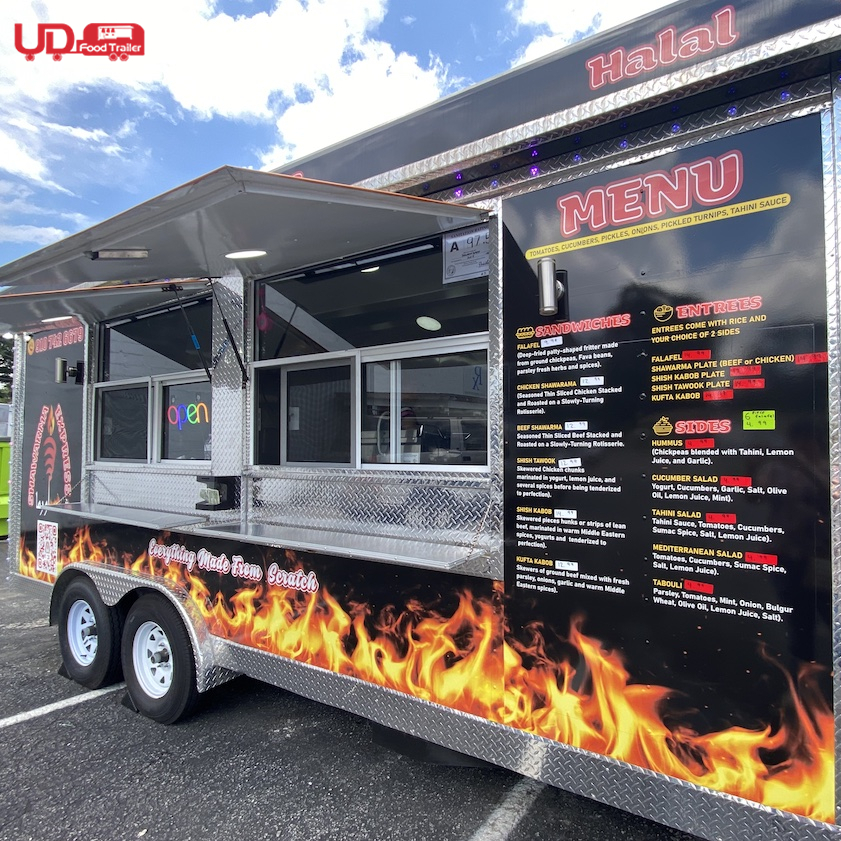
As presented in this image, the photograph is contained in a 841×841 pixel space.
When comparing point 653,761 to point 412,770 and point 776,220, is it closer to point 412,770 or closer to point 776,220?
point 412,770

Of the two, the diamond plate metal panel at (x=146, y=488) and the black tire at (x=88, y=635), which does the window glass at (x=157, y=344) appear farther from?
the black tire at (x=88, y=635)

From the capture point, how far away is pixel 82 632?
171 inches

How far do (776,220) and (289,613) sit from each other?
8.47ft

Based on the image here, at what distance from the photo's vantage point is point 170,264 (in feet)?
10.9

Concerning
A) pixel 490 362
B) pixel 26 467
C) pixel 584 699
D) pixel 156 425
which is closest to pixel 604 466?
pixel 490 362

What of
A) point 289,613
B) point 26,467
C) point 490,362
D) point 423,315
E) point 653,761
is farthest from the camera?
point 26,467

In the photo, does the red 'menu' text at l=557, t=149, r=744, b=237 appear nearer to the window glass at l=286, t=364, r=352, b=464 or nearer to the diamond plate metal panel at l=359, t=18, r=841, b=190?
the diamond plate metal panel at l=359, t=18, r=841, b=190

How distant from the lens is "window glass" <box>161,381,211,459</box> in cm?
404

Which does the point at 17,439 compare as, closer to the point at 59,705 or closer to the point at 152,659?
the point at 59,705

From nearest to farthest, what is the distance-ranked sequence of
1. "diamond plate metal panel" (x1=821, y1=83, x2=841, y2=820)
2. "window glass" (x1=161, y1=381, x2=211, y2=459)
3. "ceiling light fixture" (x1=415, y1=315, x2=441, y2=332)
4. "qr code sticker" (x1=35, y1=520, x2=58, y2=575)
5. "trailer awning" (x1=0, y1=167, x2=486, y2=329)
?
"diamond plate metal panel" (x1=821, y1=83, x2=841, y2=820)
"trailer awning" (x1=0, y1=167, x2=486, y2=329)
"ceiling light fixture" (x1=415, y1=315, x2=441, y2=332)
"window glass" (x1=161, y1=381, x2=211, y2=459)
"qr code sticker" (x1=35, y1=520, x2=58, y2=575)

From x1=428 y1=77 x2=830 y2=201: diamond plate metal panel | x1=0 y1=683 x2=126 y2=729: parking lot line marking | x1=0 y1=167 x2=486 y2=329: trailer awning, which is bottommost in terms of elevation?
x1=0 y1=683 x2=126 y2=729: parking lot line marking

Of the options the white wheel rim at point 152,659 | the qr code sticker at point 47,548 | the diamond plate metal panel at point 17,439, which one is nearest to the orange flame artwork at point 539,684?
the white wheel rim at point 152,659

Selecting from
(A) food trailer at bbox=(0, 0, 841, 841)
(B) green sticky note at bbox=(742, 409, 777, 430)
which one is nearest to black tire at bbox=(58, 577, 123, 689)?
(A) food trailer at bbox=(0, 0, 841, 841)

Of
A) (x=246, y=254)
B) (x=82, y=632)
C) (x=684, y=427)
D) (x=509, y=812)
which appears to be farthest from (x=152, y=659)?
(x=684, y=427)
